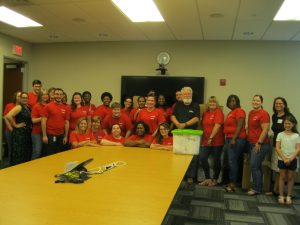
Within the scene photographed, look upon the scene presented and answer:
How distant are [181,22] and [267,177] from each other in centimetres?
274

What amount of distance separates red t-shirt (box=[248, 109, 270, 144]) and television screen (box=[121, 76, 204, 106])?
6.52 ft

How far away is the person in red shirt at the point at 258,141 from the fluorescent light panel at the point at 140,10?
6.27 feet

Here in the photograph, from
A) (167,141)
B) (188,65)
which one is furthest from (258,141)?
(188,65)

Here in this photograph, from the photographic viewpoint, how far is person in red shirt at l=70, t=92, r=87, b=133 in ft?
15.5

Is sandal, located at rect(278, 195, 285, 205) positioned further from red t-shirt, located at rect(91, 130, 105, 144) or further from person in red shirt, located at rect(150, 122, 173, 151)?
red t-shirt, located at rect(91, 130, 105, 144)

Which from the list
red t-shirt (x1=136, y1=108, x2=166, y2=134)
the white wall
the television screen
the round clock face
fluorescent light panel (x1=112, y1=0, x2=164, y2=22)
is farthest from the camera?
the round clock face

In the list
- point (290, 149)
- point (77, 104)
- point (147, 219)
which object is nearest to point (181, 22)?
point (77, 104)

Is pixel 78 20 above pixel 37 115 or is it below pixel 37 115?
above

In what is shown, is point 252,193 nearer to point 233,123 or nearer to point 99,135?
point 233,123

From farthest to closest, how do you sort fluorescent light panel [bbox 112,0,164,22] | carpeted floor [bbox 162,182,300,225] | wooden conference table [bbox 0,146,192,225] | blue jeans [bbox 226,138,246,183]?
blue jeans [bbox 226,138,246,183]
fluorescent light panel [bbox 112,0,164,22]
carpeted floor [bbox 162,182,300,225]
wooden conference table [bbox 0,146,192,225]

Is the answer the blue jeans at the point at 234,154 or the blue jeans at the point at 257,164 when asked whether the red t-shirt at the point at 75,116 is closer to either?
the blue jeans at the point at 234,154

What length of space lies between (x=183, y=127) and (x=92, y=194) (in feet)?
9.04

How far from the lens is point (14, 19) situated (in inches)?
201

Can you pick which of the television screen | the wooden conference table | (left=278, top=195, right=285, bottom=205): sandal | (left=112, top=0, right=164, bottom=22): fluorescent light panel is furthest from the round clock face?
the wooden conference table
